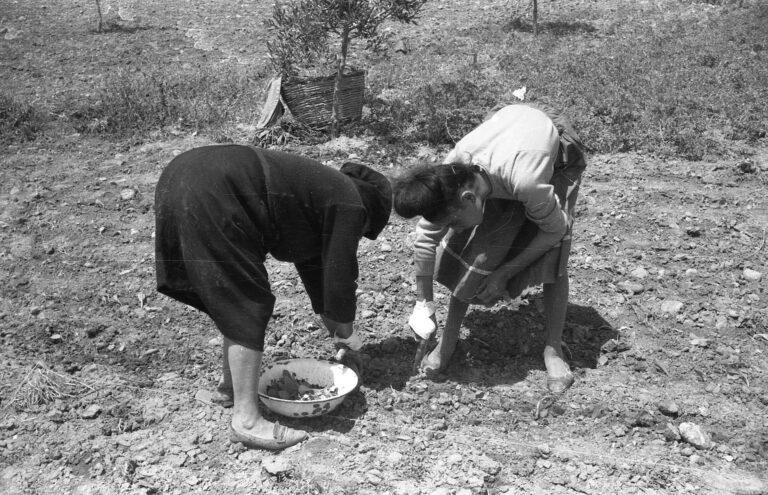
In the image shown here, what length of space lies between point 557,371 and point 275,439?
4.18 ft

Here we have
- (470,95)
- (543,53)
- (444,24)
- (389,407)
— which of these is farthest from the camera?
(444,24)

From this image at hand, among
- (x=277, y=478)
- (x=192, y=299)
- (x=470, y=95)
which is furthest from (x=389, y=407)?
(x=470, y=95)

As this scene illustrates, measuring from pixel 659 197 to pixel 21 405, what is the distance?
3847 millimetres

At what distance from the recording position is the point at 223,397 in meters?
3.27

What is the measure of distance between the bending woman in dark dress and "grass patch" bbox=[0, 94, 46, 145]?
12.5ft

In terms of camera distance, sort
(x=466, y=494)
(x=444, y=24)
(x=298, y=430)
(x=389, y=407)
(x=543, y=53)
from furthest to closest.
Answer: (x=444, y=24)
(x=543, y=53)
(x=389, y=407)
(x=298, y=430)
(x=466, y=494)

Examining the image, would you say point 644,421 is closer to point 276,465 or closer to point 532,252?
point 532,252

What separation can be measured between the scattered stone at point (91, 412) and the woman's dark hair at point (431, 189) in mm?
1545

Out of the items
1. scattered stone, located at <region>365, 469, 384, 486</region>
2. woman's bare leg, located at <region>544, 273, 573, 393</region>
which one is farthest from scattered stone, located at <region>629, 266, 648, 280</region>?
scattered stone, located at <region>365, 469, 384, 486</region>

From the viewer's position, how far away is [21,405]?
10.6 feet

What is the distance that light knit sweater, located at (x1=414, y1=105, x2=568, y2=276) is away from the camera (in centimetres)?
286

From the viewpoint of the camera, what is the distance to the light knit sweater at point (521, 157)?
2.86m

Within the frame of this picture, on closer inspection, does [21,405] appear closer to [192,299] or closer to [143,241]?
[192,299]

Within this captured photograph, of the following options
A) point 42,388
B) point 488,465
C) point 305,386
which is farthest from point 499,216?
point 42,388
